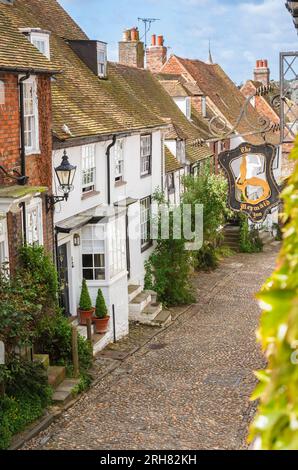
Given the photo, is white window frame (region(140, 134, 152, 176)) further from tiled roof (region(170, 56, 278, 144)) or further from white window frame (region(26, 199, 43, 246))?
tiled roof (region(170, 56, 278, 144))

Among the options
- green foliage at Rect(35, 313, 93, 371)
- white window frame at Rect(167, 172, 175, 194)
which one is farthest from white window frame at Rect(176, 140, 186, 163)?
green foliage at Rect(35, 313, 93, 371)

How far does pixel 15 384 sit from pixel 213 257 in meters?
17.4

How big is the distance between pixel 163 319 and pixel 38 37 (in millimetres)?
8436

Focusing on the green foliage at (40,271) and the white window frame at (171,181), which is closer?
the green foliage at (40,271)

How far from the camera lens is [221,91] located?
41.0 metres

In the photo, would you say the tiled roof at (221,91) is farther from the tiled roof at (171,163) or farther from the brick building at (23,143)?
the brick building at (23,143)

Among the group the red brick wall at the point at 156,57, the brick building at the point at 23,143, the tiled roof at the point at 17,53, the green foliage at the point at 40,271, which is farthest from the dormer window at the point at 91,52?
the red brick wall at the point at 156,57

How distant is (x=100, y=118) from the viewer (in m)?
18.2

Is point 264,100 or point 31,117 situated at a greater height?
point 264,100

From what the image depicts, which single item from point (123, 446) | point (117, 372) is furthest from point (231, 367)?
point (123, 446)

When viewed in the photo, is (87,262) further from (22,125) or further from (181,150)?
(181,150)

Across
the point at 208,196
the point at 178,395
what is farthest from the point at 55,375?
the point at 208,196

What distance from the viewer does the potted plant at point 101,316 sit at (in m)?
16.5

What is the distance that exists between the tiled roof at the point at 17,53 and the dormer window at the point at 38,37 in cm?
111
